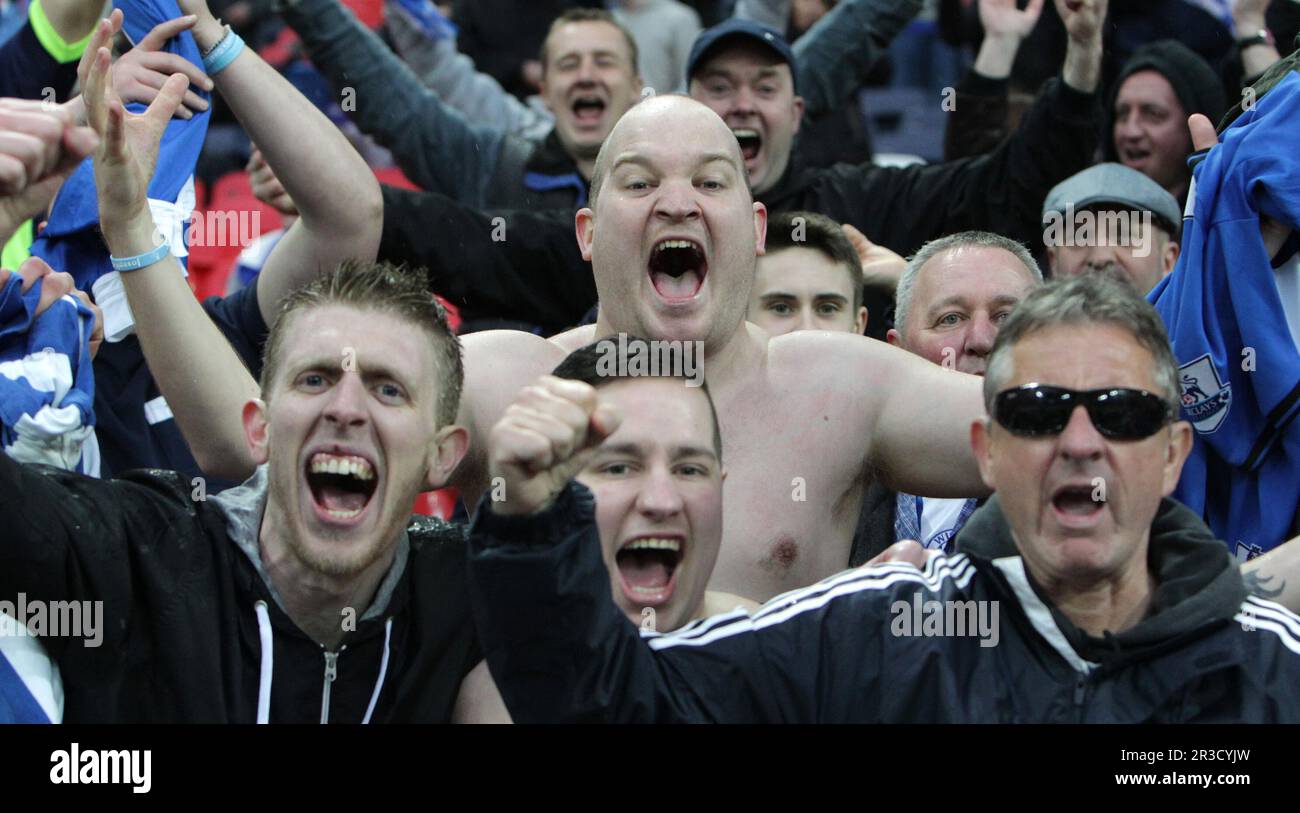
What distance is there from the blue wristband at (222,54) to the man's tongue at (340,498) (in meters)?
1.19

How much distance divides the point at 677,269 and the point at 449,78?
124 inches

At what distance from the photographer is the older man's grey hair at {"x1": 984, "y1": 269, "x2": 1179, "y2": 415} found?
9.55ft

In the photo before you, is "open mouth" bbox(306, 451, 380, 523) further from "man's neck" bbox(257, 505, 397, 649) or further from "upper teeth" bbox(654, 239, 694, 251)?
"upper teeth" bbox(654, 239, 694, 251)

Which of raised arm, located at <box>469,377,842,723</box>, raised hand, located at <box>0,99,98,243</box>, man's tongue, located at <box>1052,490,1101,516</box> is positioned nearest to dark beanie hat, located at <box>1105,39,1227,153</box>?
man's tongue, located at <box>1052,490,1101,516</box>

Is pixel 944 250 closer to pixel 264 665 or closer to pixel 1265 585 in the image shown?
pixel 1265 585

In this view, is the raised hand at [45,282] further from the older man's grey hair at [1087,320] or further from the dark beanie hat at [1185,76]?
the dark beanie hat at [1185,76]

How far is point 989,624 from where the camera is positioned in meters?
2.88

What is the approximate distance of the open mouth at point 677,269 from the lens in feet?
13.0

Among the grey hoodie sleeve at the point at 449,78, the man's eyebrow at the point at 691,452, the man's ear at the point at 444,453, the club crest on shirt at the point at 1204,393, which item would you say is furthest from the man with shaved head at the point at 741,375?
the grey hoodie sleeve at the point at 449,78

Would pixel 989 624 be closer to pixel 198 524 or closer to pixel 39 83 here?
pixel 198 524

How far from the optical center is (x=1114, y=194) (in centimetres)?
500

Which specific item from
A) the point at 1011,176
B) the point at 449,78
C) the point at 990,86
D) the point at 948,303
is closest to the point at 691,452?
the point at 948,303

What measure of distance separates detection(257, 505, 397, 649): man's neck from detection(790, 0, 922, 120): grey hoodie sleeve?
3.39 metres

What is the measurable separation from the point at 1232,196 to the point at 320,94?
15.6ft
